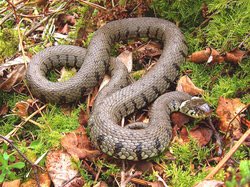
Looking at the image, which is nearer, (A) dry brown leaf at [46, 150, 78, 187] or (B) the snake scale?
(A) dry brown leaf at [46, 150, 78, 187]

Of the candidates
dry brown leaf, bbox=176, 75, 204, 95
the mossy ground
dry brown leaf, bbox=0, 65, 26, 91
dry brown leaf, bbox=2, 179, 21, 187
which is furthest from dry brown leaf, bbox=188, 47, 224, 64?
dry brown leaf, bbox=2, 179, 21, 187

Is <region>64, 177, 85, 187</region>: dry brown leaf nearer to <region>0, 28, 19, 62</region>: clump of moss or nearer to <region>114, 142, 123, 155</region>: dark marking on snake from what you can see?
<region>114, 142, 123, 155</region>: dark marking on snake

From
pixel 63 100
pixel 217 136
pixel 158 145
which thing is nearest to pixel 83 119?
pixel 63 100

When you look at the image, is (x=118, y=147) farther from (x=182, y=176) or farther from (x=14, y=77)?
(x=14, y=77)

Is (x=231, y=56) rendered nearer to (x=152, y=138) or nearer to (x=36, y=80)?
(x=152, y=138)

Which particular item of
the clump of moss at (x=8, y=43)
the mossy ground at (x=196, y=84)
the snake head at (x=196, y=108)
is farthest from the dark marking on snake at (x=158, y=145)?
the clump of moss at (x=8, y=43)

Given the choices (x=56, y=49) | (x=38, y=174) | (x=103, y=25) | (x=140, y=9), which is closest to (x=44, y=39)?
(x=56, y=49)

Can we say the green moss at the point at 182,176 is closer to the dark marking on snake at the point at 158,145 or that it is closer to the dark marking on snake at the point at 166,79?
the dark marking on snake at the point at 158,145
